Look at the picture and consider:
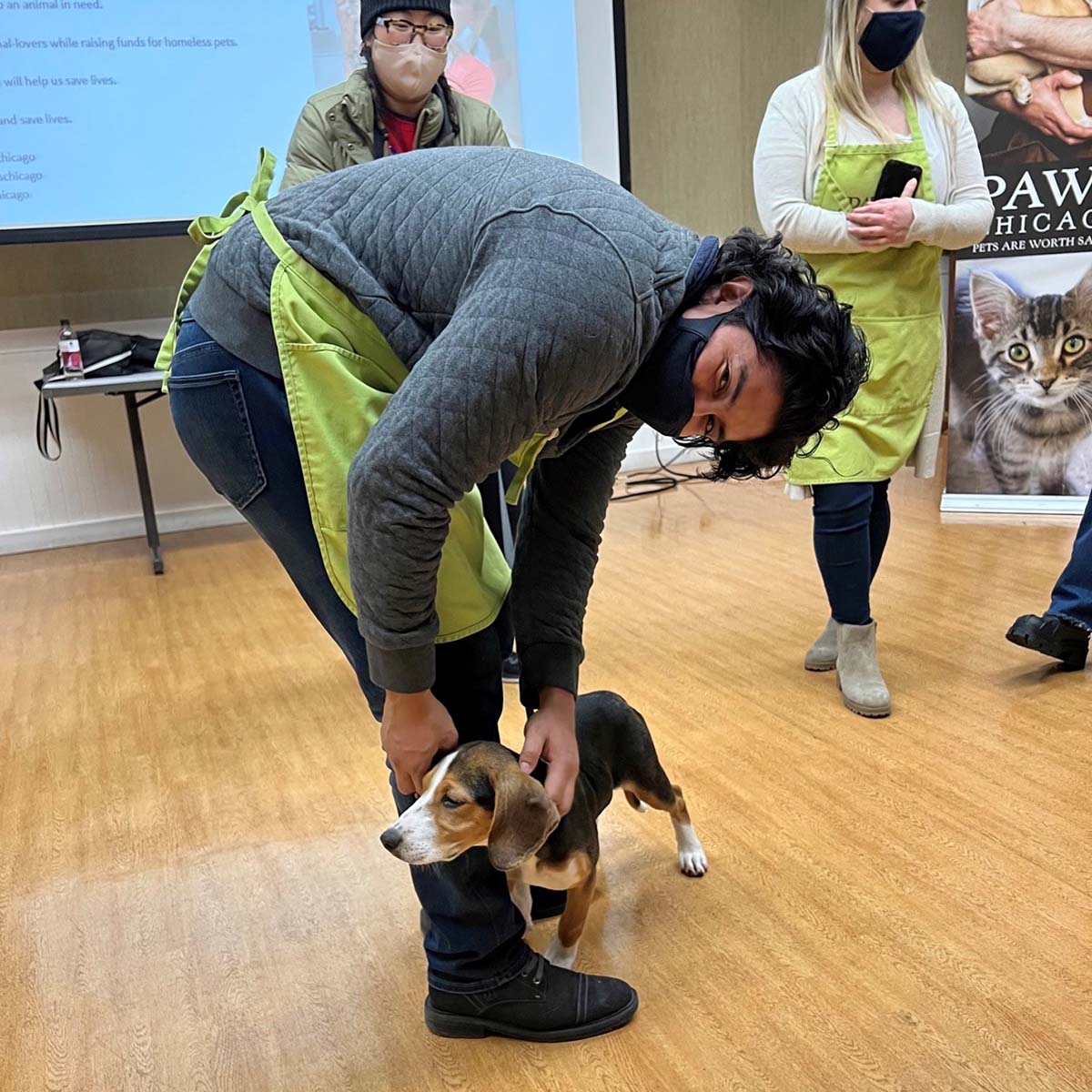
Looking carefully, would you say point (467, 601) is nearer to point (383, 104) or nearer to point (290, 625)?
point (383, 104)

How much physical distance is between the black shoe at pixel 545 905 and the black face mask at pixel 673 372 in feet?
2.70

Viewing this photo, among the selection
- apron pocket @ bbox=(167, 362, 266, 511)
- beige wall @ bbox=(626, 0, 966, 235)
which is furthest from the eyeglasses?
beige wall @ bbox=(626, 0, 966, 235)

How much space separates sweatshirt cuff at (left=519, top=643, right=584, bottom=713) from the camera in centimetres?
127

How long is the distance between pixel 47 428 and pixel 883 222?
3.13 m

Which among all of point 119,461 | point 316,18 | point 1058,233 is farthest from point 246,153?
point 1058,233

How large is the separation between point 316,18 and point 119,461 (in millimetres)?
1845

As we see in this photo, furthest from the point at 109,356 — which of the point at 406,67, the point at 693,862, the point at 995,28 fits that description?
the point at 995,28

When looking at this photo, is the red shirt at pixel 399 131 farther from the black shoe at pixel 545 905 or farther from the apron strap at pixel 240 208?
the black shoe at pixel 545 905

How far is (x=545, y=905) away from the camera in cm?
152

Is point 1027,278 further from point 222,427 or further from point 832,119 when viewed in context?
point 222,427

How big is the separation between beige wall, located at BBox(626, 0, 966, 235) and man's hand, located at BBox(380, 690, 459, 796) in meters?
3.92

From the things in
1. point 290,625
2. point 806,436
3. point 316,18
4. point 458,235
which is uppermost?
point 316,18

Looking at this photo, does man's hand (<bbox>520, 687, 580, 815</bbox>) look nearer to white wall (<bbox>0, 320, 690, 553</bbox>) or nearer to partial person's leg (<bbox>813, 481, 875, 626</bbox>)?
partial person's leg (<bbox>813, 481, 875, 626</bbox>)

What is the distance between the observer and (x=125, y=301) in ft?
12.7
